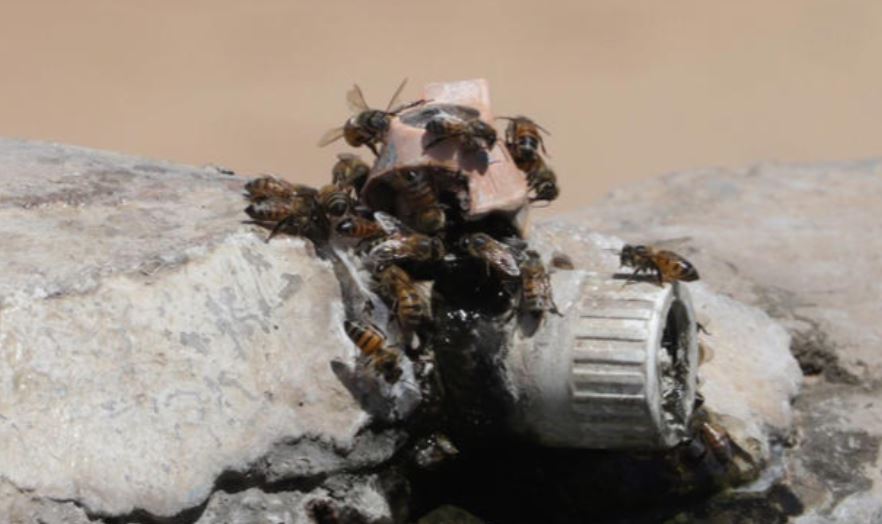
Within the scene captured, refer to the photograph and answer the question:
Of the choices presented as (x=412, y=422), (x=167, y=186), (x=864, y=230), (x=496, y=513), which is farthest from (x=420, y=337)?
(x=864, y=230)

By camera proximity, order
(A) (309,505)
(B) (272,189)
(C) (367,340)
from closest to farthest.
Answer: (A) (309,505) → (C) (367,340) → (B) (272,189)

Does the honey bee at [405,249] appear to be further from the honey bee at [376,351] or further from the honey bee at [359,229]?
the honey bee at [376,351]

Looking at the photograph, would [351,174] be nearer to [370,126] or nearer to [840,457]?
[370,126]

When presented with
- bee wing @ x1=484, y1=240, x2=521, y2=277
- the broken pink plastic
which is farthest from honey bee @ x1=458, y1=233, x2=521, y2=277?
the broken pink plastic

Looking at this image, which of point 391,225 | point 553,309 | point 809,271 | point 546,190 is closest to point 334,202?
point 391,225

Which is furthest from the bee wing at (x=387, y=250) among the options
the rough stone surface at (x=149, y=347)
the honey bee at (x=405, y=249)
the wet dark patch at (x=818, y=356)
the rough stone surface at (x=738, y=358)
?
the wet dark patch at (x=818, y=356)

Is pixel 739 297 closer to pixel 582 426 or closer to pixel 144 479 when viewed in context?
pixel 582 426

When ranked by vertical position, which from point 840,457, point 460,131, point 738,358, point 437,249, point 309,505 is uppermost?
point 460,131
